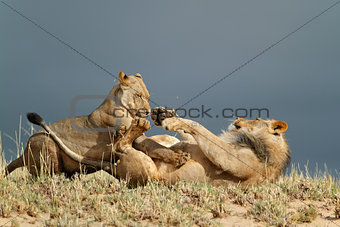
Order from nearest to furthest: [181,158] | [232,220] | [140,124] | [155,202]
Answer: [232,220] < [155,202] < [140,124] < [181,158]

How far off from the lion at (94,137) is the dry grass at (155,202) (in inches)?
11.5

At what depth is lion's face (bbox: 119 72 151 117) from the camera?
7.12 metres

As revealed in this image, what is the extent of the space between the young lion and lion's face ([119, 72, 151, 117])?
528 millimetres

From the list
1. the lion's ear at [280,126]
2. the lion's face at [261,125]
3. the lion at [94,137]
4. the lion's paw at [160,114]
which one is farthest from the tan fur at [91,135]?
the lion's ear at [280,126]

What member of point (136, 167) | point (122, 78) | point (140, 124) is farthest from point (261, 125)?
point (122, 78)

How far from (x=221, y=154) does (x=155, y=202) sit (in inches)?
66.4

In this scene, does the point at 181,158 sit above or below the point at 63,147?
below

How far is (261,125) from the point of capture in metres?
7.36

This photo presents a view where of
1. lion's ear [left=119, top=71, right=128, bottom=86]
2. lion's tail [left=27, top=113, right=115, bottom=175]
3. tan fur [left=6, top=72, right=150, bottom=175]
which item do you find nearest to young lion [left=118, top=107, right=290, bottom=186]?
tan fur [left=6, top=72, right=150, bottom=175]

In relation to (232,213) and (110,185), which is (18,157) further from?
(232,213)

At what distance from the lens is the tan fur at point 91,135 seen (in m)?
7.07

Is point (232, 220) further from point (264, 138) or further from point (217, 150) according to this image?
point (264, 138)

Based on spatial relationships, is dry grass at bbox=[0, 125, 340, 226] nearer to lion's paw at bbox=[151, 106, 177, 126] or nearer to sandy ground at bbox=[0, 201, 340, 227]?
sandy ground at bbox=[0, 201, 340, 227]

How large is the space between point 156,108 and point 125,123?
0.71 m
